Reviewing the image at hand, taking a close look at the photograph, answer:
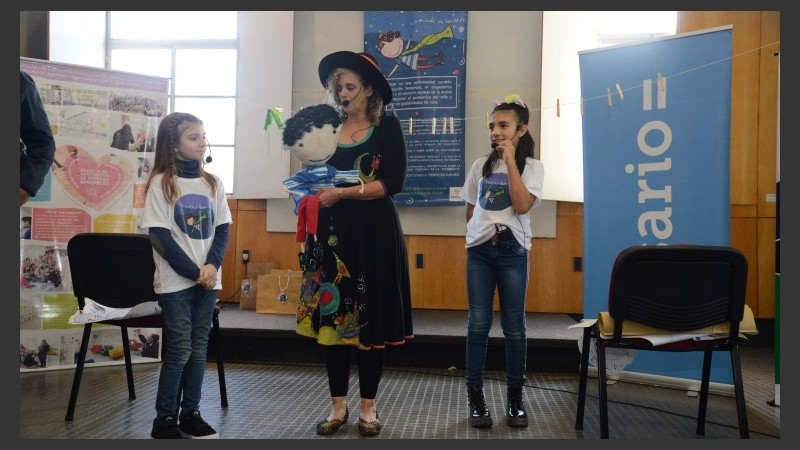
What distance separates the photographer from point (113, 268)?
9.23 feet

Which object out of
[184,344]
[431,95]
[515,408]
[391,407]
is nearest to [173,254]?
[184,344]

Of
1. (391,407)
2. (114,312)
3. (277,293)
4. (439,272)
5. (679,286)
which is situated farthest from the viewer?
(439,272)

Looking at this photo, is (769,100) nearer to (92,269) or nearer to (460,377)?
(460,377)

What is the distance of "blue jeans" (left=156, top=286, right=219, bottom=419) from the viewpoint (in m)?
2.35

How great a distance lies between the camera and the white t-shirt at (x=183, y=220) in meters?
2.36

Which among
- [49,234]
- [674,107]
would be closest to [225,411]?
[49,234]

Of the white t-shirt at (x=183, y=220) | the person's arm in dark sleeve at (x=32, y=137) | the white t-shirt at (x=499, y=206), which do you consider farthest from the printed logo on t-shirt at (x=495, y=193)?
the person's arm in dark sleeve at (x=32, y=137)

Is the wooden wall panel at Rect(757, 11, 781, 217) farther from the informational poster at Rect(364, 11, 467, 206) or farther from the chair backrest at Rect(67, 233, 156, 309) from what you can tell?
the chair backrest at Rect(67, 233, 156, 309)

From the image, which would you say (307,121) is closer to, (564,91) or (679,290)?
(679,290)

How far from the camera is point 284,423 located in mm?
2662

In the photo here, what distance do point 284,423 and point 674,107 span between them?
7.93ft

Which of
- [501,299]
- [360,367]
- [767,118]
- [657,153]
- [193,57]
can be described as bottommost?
[360,367]

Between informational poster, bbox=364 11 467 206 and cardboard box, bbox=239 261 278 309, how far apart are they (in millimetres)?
1175

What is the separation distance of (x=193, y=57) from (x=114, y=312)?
11.4 feet
